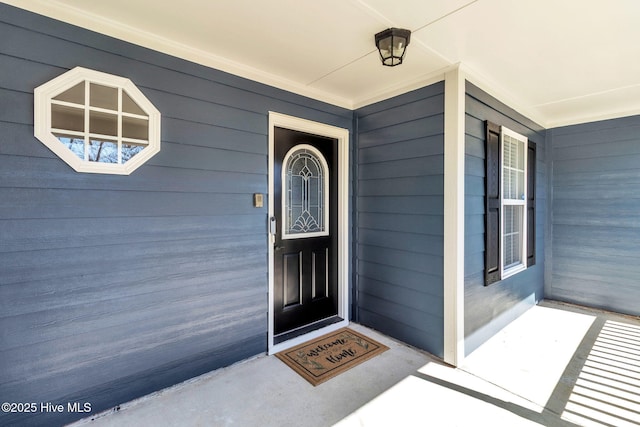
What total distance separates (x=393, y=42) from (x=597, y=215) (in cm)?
374

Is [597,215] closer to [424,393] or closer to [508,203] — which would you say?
[508,203]

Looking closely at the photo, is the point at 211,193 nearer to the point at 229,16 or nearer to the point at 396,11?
the point at 229,16

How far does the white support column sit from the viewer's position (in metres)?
2.38

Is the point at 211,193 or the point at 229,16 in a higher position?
the point at 229,16

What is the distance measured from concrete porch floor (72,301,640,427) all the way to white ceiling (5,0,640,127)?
2428 mm

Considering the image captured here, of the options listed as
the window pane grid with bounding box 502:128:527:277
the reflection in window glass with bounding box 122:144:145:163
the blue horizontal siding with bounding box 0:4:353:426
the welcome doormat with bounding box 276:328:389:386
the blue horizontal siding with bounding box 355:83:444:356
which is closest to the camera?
the blue horizontal siding with bounding box 0:4:353:426

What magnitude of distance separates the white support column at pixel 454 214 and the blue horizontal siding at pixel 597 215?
8.66 ft

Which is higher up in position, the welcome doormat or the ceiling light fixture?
the ceiling light fixture

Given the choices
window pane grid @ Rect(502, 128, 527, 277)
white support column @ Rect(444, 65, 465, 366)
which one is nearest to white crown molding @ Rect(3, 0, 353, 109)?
white support column @ Rect(444, 65, 465, 366)

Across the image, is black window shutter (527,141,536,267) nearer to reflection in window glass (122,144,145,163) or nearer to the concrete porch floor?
the concrete porch floor

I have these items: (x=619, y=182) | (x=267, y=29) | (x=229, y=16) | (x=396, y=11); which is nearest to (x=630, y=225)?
(x=619, y=182)

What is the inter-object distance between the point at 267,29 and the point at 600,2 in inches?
78.1

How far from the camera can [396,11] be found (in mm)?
1734

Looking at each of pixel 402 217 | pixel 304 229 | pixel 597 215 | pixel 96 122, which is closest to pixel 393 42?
pixel 402 217
